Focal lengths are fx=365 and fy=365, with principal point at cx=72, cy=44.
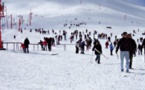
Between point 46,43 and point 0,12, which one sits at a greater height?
point 0,12

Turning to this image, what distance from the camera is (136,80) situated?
11727 millimetres

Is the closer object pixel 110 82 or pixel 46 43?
pixel 110 82

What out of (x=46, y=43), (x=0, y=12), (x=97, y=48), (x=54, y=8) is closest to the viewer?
(x=97, y=48)

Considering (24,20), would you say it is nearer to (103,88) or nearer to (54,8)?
(54,8)

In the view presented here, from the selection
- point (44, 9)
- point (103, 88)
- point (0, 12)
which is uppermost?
point (44, 9)

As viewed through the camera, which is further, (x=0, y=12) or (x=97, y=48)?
(x=0, y=12)

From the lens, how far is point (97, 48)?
1931cm

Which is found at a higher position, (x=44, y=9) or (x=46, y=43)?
(x=44, y=9)

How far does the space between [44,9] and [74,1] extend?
13817 millimetres

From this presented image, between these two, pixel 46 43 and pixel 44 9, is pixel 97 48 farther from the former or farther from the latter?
pixel 44 9

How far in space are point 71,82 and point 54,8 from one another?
128 metres

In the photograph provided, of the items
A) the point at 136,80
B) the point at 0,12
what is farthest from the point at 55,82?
the point at 0,12

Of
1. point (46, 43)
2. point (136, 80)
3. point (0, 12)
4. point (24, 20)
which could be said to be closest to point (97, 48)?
point (136, 80)

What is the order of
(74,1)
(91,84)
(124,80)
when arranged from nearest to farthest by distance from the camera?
(91,84)
(124,80)
(74,1)
